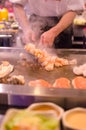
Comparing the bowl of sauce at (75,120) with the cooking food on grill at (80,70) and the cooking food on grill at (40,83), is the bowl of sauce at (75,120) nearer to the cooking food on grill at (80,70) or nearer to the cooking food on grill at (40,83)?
the cooking food on grill at (40,83)

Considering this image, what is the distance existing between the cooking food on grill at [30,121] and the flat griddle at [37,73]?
0.89ft

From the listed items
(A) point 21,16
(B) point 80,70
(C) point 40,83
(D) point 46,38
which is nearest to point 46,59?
(D) point 46,38

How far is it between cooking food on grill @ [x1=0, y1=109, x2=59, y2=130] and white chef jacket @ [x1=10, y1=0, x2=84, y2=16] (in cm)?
167

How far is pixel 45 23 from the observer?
2.63m

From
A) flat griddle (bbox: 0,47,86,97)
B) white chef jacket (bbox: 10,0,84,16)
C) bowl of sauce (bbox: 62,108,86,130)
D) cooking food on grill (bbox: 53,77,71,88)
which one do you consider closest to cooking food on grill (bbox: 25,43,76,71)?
flat griddle (bbox: 0,47,86,97)

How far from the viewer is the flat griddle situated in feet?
4.00

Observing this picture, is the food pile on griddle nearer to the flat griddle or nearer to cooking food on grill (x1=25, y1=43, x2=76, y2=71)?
the flat griddle

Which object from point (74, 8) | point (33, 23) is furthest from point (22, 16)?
point (74, 8)

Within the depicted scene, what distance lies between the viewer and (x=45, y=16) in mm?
2594

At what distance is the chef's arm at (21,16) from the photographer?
2.38m

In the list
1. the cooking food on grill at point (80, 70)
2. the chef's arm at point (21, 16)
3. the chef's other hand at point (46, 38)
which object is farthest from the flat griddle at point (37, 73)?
Result: the chef's arm at point (21, 16)

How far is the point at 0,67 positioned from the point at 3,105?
2.15 ft

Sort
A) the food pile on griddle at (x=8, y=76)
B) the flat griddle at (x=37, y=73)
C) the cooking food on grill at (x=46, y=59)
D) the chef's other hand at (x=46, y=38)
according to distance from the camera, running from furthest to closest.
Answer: the chef's other hand at (x=46, y=38), the cooking food on grill at (x=46, y=59), the food pile on griddle at (x=8, y=76), the flat griddle at (x=37, y=73)

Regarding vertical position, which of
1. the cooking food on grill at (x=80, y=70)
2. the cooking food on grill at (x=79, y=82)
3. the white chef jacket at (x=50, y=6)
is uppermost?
the white chef jacket at (x=50, y=6)
